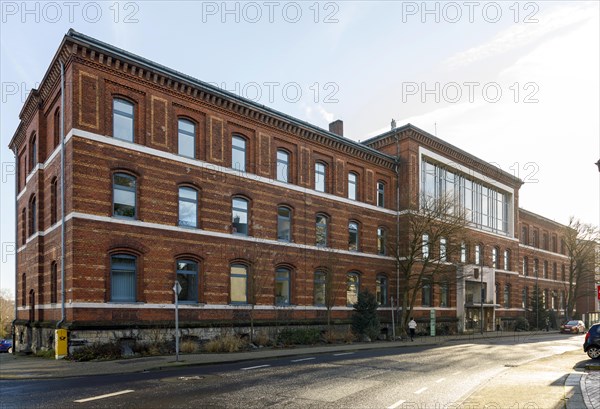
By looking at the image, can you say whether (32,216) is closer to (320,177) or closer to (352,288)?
(320,177)

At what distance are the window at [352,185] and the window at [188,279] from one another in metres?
14.2

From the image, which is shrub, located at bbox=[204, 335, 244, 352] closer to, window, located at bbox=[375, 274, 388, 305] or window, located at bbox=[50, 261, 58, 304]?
window, located at bbox=[50, 261, 58, 304]

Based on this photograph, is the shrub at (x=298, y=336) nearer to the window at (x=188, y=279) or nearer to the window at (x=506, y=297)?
the window at (x=188, y=279)

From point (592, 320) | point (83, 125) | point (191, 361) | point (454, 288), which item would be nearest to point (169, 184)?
point (83, 125)

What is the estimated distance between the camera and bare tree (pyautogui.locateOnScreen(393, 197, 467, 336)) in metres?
34.5

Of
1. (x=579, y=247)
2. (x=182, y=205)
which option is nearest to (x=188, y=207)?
(x=182, y=205)

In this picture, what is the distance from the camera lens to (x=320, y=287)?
1272 inches

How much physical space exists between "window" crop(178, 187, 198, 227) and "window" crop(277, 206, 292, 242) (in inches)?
234

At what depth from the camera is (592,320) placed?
7688cm

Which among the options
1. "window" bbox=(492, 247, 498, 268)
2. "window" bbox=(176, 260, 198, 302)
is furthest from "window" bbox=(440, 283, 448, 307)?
"window" bbox=(176, 260, 198, 302)

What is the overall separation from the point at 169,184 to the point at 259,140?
6783 millimetres

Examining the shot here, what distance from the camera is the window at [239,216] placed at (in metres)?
27.6

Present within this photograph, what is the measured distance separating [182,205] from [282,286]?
8.34 m

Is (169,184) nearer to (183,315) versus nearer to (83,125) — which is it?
(83,125)
